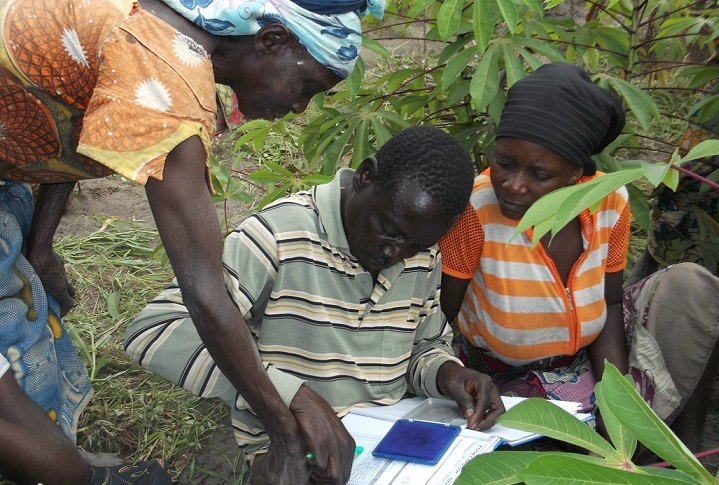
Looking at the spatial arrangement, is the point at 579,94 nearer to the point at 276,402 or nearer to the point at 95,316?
the point at 276,402

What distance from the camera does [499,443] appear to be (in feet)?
5.12

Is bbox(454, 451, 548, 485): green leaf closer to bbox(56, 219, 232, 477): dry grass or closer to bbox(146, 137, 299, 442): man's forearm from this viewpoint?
bbox(146, 137, 299, 442): man's forearm

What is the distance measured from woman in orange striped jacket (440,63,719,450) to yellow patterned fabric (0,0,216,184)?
85 cm

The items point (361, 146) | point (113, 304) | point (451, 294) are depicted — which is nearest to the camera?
point (451, 294)

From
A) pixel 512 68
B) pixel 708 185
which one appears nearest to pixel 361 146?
pixel 512 68

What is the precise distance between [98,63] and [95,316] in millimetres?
1623

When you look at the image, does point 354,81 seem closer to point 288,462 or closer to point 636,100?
point 636,100

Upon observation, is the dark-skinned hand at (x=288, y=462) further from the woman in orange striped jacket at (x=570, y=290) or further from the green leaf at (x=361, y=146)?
the green leaf at (x=361, y=146)

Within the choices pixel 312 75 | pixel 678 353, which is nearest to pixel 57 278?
pixel 312 75

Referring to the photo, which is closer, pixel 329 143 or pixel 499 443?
pixel 499 443

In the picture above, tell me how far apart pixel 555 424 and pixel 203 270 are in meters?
0.60

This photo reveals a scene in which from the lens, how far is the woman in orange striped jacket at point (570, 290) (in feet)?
6.09

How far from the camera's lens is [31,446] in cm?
155

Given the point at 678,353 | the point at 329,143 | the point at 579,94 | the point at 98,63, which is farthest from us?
the point at 329,143
